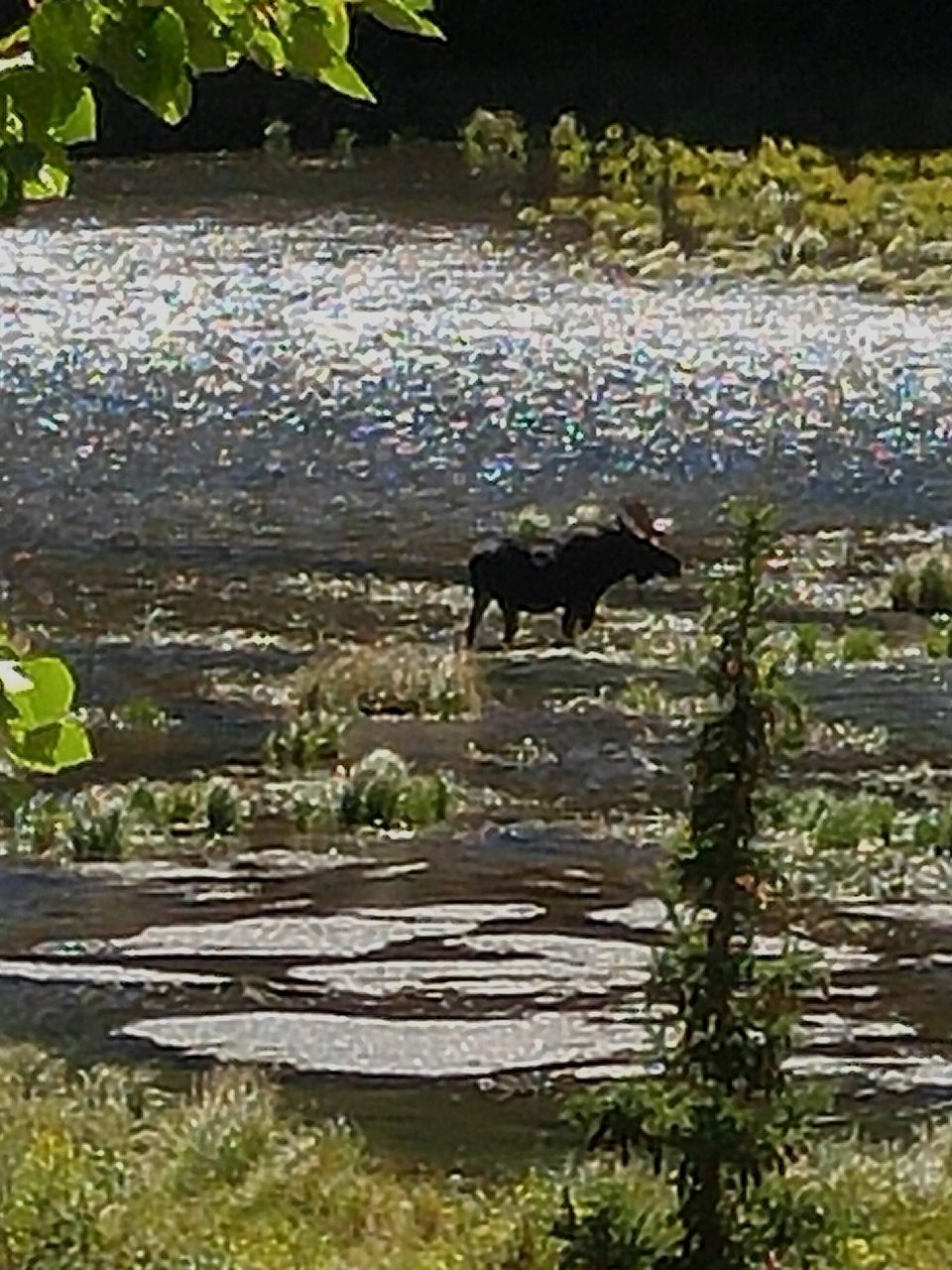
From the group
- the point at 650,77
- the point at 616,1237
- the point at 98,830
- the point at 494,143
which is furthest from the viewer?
the point at 650,77

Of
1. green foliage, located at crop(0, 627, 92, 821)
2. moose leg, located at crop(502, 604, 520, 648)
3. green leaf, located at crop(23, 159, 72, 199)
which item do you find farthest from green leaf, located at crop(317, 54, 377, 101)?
moose leg, located at crop(502, 604, 520, 648)

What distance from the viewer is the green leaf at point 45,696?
2.33m

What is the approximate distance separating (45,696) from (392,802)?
8.85 m

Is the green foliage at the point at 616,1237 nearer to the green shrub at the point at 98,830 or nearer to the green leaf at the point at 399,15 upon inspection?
the green leaf at the point at 399,15

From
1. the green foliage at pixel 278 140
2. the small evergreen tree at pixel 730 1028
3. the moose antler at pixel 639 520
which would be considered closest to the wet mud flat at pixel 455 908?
the moose antler at pixel 639 520

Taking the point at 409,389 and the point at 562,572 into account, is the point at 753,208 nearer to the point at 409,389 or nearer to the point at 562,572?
the point at 409,389

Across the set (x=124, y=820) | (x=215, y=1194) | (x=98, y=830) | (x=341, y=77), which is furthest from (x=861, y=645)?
(x=341, y=77)

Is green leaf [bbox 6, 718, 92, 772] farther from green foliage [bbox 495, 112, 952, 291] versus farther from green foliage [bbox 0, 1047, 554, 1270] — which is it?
green foliage [bbox 495, 112, 952, 291]

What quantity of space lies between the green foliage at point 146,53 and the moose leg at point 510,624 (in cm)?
1229

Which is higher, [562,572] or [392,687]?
[562,572]

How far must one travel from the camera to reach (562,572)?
15.0 m

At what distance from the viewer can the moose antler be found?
15.8 metres

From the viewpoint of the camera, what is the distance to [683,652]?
562 inches

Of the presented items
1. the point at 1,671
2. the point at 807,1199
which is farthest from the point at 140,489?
the point at 1,671
